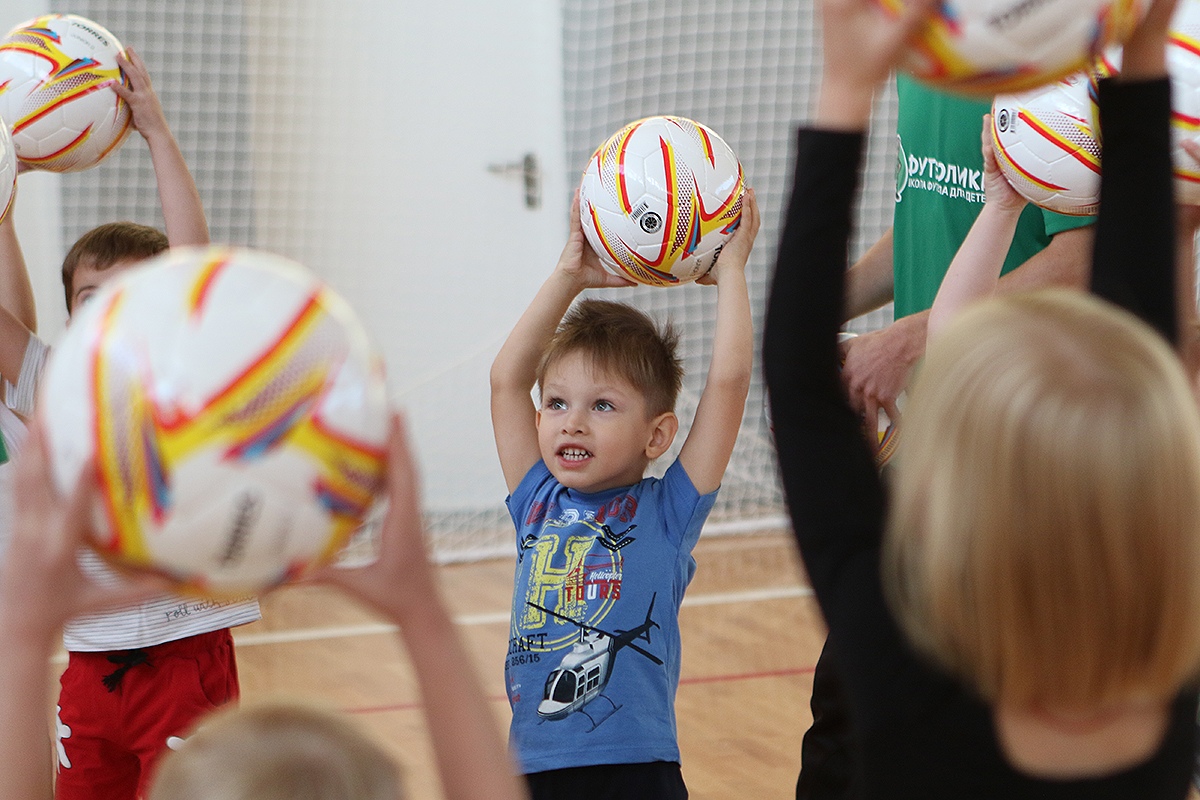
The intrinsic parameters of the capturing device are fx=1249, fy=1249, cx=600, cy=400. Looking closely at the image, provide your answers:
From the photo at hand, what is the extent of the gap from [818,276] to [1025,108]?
2.53 ft

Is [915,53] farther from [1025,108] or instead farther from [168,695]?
[168,695]

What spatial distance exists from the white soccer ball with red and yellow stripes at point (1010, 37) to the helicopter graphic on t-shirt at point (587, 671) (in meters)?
0.95

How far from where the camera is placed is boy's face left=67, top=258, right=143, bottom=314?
213cm

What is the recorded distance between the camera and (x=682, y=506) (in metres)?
1.79

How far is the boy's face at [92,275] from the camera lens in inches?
83.7

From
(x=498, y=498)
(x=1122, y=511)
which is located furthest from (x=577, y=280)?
(x=498, y=498)

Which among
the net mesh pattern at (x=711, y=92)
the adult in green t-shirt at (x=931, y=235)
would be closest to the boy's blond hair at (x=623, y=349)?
the adult in green t-shirt at (x=931, y=235)

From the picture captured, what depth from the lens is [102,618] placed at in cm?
204

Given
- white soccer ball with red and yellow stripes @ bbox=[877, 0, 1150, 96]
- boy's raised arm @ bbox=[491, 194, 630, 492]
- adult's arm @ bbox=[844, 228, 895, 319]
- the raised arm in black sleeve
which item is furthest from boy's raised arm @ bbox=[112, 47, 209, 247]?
the raised arm in black sleeve

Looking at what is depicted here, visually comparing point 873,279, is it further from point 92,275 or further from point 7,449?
point 7,449

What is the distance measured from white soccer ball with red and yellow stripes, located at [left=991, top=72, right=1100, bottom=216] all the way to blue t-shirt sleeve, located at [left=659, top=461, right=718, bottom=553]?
596 millimetres

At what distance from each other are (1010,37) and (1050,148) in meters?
0.61

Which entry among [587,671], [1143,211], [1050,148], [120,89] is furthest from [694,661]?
[1143,211]

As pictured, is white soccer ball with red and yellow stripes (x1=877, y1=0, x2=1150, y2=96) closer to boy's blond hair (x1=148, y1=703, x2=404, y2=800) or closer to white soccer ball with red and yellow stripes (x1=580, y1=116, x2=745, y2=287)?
boy's blond hair (x1=148, y1=703, x2=404, y2=800)
